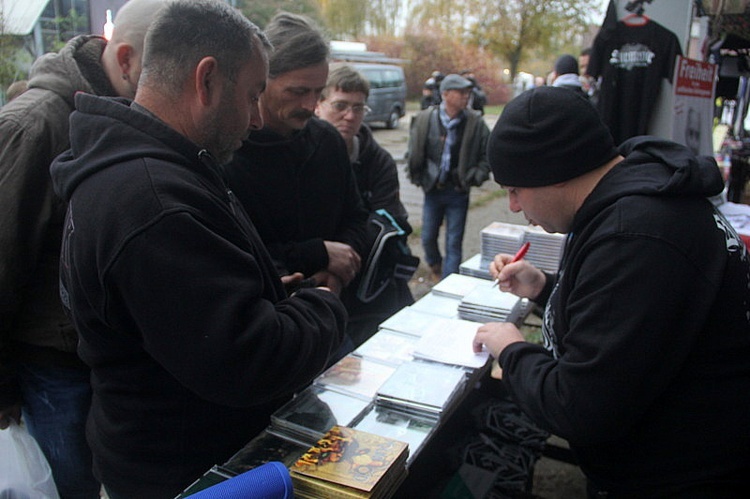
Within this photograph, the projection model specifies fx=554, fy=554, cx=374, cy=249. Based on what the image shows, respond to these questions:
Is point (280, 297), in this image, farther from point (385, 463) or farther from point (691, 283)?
point (691, 283)

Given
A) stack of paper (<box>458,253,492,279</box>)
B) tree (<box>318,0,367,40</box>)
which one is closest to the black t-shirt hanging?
stack of paper (<box>458,253,492,279</box>)

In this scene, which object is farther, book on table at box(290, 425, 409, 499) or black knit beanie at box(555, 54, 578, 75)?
black knit beanie at box(555, 54, 578, 75)

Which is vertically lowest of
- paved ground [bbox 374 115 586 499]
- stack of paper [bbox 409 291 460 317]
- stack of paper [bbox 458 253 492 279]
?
paved ground [bbox 374 115 586 499]

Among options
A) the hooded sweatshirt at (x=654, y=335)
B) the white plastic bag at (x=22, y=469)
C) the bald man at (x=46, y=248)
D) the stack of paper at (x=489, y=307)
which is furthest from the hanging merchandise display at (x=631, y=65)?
the white plastic bag at (x=22, y=469)

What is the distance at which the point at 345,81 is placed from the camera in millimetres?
2977

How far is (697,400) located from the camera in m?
1.21

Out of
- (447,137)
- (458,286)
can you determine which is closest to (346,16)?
(447,137)

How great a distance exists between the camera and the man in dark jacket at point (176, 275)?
0.99 meters

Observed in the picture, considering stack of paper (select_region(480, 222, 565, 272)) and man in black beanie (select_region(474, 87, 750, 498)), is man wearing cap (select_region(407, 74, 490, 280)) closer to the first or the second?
stack of paper (select_region(480, 222, 565, 272))

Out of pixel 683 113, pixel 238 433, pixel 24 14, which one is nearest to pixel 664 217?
pixel 238 433

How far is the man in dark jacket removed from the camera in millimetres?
994

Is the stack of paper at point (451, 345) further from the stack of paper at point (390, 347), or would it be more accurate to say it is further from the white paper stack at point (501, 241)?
the white paper stack at point (501, 241)

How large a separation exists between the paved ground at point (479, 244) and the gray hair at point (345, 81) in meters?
2.11

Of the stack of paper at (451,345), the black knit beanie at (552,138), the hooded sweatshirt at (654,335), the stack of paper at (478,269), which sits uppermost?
the black knit beanie at (552,138)
